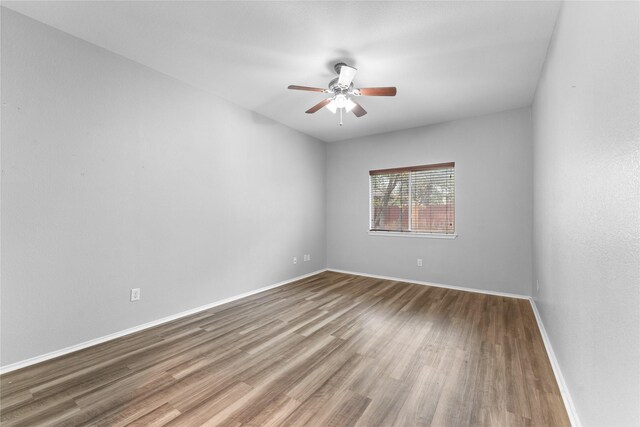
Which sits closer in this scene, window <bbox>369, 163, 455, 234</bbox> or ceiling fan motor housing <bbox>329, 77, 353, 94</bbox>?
ceiling fan motor housing <bbox>329, 77, 353, 94</bbox>

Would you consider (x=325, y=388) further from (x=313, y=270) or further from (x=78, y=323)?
(x=313, y=270)

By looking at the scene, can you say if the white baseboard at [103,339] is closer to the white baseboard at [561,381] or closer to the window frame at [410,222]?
the window frame at [410,222]

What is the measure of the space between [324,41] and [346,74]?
345 millimetres

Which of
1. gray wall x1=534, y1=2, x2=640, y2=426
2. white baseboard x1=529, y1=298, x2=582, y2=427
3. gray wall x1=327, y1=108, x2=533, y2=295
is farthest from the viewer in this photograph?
gray wall x1=327, y1=108, x2=533, y2=295

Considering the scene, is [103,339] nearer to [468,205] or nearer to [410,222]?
[410,222]

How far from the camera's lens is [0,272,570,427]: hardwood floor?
1526 millimetres

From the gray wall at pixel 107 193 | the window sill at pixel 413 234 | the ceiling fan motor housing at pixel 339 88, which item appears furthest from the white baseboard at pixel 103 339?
the ceiling fan motor housing at pixel 339 88

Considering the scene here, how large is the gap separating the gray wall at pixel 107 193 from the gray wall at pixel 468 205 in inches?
84.9

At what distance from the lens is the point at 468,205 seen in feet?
13.2

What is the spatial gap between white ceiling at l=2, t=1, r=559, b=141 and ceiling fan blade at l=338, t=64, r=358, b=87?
0.14m

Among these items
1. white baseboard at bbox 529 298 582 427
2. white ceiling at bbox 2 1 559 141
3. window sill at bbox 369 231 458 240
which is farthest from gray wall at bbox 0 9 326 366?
white baseboard at bbox 529 298 582 427

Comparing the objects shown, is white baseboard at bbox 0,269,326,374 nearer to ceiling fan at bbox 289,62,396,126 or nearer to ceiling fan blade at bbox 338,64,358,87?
ceiling fan at bbox 289,62,396,126

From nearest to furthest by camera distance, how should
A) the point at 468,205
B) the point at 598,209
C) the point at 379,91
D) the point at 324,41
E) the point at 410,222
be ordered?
1. the point at 598,209
2. the point at 324,41
3. the point at 379,91
4. the point at 468,205
5. the point at 410,222

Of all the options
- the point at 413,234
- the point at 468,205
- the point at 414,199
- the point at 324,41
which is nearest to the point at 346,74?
the point at 324,41
